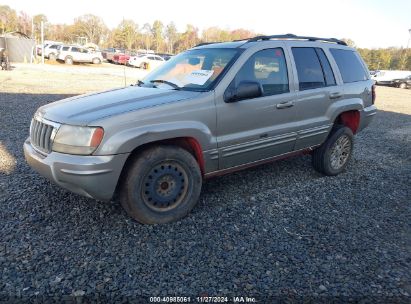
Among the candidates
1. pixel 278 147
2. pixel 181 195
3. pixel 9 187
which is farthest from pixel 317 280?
pixel 9 187

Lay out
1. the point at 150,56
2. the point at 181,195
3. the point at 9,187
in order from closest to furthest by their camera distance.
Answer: the point at 181,195 < the point at 9,187 < the point at 150,56

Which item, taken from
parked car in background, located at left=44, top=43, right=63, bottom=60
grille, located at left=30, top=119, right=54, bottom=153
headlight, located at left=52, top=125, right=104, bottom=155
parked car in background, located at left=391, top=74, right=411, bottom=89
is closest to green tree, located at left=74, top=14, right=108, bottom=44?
parked car in background, located at left=44, top=43, right=63, bottom=60

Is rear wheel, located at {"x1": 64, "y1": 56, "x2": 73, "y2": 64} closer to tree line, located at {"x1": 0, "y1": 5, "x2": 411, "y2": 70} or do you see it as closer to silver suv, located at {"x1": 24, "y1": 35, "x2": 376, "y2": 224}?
silver suv, located at {"x1": 24, "y1": 35, "x2": 376, "y2": 224}

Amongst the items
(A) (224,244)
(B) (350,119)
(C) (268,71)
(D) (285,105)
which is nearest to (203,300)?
(A) (224,244)

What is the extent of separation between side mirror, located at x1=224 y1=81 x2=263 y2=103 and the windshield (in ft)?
0.68

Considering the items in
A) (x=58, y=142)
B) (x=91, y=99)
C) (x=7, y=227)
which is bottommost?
(x=7, y=227)

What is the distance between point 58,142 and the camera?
10.4 feet

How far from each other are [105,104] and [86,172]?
76 centimetres

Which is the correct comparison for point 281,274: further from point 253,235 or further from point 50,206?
point 50,206

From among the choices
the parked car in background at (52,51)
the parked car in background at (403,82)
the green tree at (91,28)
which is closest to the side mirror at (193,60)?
the parked car in background at (52,51)

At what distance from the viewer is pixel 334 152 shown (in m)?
5.16

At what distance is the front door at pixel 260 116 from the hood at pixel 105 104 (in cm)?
51

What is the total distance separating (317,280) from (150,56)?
116ft

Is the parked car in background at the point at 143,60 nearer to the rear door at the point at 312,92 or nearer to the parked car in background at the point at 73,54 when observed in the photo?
the parked car in background at the point at 73,54
